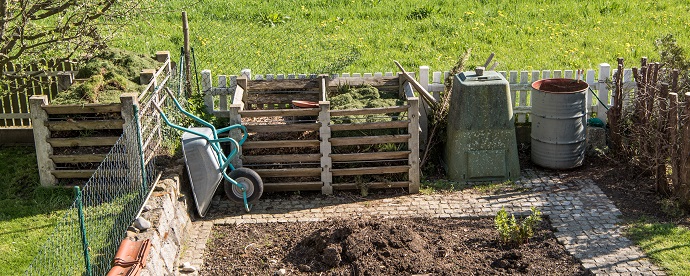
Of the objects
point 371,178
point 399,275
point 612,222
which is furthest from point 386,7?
point 399,275

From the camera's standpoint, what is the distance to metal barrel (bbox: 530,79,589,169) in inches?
434

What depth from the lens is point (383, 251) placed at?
28.4ft

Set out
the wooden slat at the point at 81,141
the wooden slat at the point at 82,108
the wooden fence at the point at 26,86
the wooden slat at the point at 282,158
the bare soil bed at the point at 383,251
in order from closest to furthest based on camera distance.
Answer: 1. the bare soil bed at the point at 383,251
2. the wooden slat at the point at 82,108
3. the wooden slat at the point at 81,141
4. the wooden slat at the point at 282,158
5. the wooden fence at the point at 26,86

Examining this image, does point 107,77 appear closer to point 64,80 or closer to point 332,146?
point 64,80

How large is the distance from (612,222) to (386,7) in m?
8.75

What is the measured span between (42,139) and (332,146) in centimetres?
349

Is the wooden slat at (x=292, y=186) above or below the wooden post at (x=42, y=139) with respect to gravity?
below

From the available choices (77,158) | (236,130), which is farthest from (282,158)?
(77,158)

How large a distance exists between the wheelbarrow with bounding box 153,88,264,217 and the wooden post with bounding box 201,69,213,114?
148 cm

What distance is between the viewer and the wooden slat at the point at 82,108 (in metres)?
9.88

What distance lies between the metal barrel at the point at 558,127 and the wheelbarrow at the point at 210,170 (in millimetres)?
3838

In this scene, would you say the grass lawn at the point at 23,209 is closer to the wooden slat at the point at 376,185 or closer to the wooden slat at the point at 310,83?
the wooden slat at the point at 310,83

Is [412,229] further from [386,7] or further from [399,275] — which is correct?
[386,7]

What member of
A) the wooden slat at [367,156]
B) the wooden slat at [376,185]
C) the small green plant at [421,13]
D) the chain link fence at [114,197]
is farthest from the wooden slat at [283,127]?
the small green plant at [421,13]
